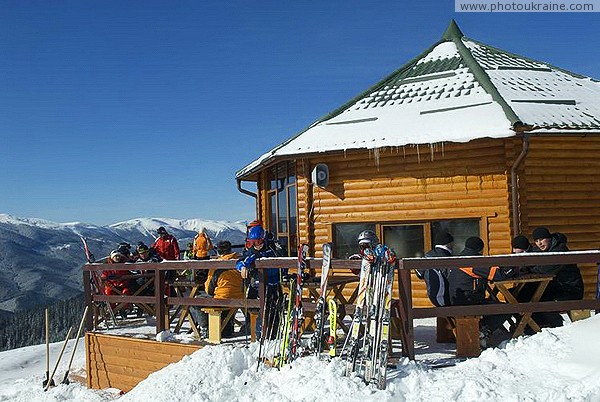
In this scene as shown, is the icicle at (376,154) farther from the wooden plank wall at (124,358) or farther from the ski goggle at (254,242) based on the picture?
the wooden plank wall at (124,358)

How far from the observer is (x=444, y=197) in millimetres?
10273

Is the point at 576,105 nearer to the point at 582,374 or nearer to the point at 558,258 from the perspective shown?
the point at 558,258

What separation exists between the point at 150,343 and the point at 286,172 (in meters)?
5.59

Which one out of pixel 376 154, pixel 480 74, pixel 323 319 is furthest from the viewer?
pixel 480 74

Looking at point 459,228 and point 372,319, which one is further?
point 459,228

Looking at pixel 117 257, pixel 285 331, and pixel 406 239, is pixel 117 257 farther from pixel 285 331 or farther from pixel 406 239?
pixel 285 331

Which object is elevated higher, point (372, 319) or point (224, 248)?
point (224, 248)

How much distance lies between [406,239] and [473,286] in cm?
431

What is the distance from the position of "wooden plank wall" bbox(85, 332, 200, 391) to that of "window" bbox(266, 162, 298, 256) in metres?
4.44

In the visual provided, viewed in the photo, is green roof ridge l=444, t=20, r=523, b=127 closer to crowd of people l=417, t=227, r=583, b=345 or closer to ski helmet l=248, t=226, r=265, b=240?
crowd of people l=417, t=227, r=583, b=345

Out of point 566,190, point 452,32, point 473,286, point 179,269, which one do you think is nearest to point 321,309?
point 473,286

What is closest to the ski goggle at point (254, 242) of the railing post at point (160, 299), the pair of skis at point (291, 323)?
the pair of skis at point (291, 323)

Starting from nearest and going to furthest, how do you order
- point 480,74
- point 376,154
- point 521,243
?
1. point 521,243
2. point 376,154
3. point 480,74

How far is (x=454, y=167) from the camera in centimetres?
1018
